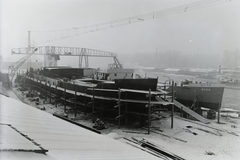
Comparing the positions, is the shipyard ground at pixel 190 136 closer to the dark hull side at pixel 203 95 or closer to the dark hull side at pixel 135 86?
the dark hull side at pixel 135 86

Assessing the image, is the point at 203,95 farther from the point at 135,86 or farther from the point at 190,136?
the point at 135,86

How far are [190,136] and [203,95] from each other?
11279 mm

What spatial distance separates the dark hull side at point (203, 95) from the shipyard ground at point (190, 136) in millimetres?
5265

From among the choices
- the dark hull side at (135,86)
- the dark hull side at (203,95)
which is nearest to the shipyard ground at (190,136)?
the dark hull side at (135,86)

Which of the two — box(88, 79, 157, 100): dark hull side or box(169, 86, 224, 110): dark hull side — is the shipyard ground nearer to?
box(88, 79, 157, 100): dark hull side

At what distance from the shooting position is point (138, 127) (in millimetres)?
16391

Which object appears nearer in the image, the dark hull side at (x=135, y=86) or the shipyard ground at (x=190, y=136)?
the shipyard ground at (x=190, y=136)

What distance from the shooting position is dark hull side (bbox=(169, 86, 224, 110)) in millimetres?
24000

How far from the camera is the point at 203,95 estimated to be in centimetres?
2447

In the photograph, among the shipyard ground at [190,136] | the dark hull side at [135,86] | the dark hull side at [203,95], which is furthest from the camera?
the dark hull side at [203,95]

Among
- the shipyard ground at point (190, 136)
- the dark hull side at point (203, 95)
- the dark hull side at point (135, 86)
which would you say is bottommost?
the shipyard ground at point (190, 136)

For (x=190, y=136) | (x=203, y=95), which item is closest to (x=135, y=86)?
(x=190, y=136)

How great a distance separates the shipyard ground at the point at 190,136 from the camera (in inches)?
472

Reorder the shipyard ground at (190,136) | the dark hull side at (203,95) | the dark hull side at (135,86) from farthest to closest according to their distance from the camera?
1. the dark hull side at (203,95)
2. the dark hull side at (135,86)
3. the shipyard ground at (190,136)
